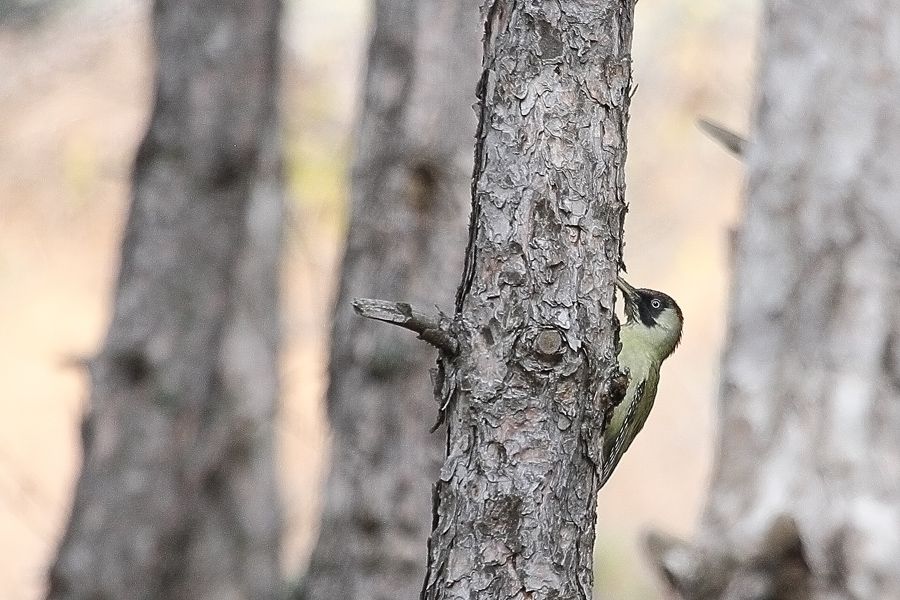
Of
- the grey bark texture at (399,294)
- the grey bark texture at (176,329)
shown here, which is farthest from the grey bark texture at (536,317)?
the grey bark texture at (176,329)

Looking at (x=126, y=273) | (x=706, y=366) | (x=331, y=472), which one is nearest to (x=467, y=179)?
(x=331, y=472)

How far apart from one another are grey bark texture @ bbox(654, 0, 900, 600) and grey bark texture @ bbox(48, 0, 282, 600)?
359 cm

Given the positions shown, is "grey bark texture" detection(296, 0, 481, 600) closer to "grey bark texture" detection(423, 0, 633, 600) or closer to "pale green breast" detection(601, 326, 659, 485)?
"pale green breast" detection(601, 326, 659, 485)

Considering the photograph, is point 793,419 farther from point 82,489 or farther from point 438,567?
point 82,489

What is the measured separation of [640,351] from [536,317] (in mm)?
2210

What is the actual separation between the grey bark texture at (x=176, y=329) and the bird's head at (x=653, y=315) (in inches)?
151

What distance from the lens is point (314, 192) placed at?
16609mm

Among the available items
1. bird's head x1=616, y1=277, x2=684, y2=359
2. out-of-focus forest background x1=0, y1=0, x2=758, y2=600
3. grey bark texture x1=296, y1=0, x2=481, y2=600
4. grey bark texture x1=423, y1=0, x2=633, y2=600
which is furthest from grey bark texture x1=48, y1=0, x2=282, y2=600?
grey bark texture x1=423, y1=0, x2=633, y2=600

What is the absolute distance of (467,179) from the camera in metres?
6.62

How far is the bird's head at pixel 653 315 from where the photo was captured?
5086 mm

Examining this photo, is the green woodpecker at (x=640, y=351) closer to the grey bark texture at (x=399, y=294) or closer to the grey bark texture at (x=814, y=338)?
the grey bark texture at (x=814, y=338)

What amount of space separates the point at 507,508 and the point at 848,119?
3974 millimetres

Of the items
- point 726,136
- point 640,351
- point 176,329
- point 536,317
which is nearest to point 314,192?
point 176,329

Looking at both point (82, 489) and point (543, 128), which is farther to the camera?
point (82, 489)
